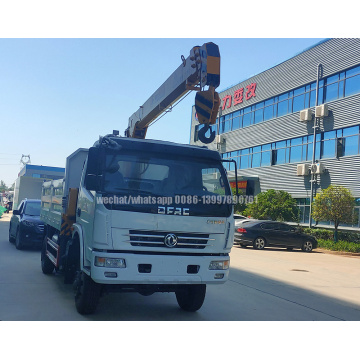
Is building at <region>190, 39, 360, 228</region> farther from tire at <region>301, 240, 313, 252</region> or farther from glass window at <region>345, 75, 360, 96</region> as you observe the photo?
tire at <region>301, 240, 313, 252</region>

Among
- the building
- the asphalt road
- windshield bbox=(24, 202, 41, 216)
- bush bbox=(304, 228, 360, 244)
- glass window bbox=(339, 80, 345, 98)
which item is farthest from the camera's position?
glass window bbox=(339, 80, 345, 98)

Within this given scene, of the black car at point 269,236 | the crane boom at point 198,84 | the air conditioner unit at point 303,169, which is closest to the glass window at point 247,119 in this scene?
the air conditioner unit at point 303,169

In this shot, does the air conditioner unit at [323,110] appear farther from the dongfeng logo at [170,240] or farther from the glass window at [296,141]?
the dongfeng logo at [170,240]

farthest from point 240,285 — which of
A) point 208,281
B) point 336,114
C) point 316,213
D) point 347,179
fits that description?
point 336,114

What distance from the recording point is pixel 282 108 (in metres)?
31.7

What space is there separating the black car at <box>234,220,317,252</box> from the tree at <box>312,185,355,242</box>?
79.9 inches

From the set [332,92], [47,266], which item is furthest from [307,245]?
[47,266]

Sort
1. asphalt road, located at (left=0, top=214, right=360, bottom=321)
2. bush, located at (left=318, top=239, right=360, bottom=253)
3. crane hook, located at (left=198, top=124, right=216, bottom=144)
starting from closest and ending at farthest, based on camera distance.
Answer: asphalt road, located at (left=0, top=214, right=360, bottom=321)
crane hook, located at (left=198, top=124, right=216, bottom=144)
bush, located at (left=318, top=239, right=360, bottom=253)

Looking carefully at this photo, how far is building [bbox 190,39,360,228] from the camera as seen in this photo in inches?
989

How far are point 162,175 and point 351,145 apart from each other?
21883 millimetres

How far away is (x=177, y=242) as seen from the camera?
18.5 ft

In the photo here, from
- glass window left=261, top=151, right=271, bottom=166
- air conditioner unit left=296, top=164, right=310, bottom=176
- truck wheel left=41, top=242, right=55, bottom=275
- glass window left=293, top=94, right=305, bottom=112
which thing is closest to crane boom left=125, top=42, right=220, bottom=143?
truck wheel left=41, top=242, right=55, bottom=275

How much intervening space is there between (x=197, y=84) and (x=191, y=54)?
580 millimetres

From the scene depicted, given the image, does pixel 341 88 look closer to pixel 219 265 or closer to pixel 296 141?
pixel 296 141
